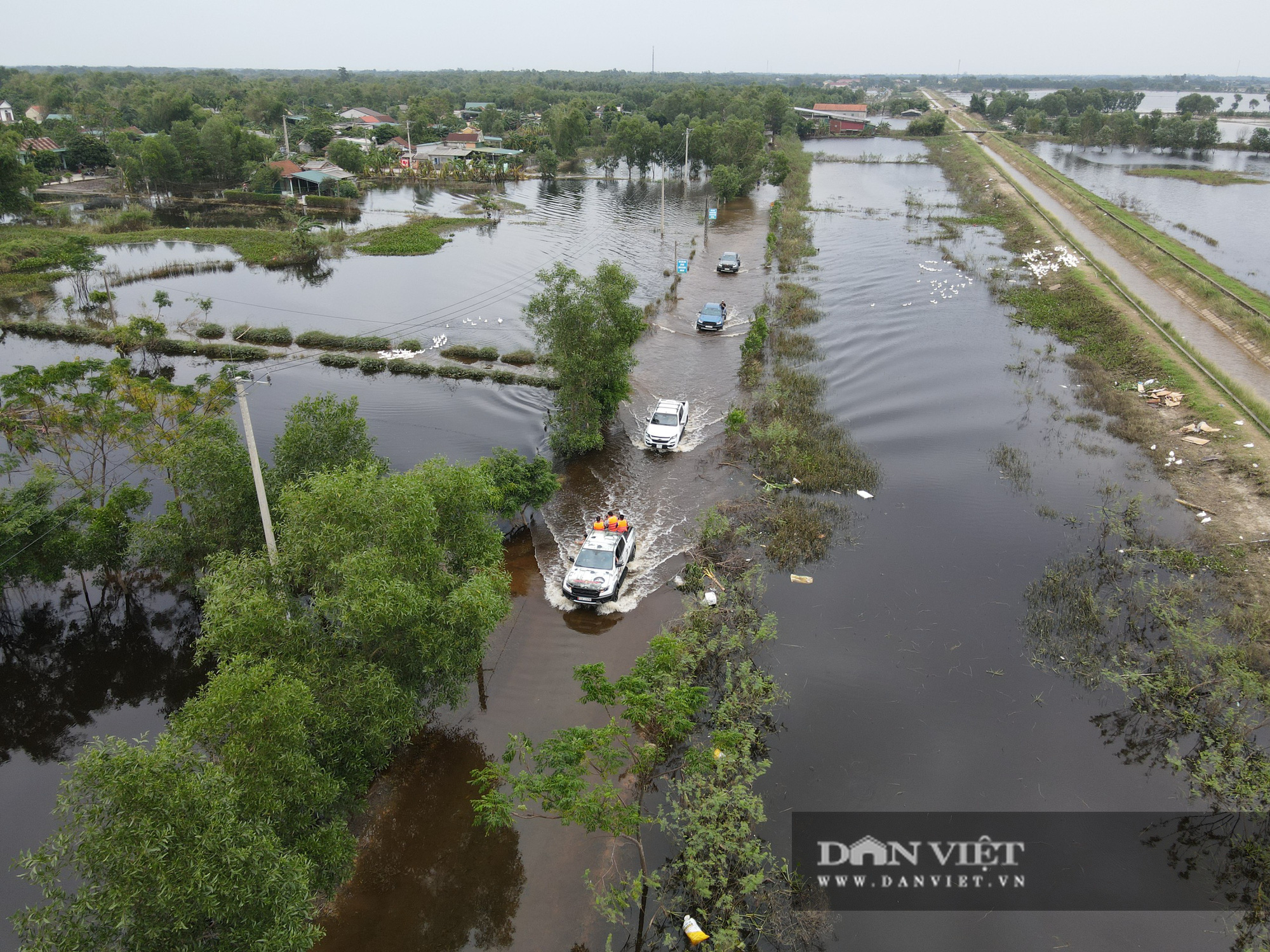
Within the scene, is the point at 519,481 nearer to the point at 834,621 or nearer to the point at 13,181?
the point at 834,621

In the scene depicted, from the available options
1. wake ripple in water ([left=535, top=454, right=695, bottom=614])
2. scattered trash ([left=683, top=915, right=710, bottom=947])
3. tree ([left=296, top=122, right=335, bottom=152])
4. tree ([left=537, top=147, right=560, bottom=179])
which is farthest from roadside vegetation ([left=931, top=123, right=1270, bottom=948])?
tree ([left=296, top=122, right=335, bottom=152])

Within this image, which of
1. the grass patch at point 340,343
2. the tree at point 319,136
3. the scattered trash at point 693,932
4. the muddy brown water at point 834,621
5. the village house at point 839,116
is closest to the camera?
the scattered trash at point 693,932

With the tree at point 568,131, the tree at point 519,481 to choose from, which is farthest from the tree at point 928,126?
the tree at point 519,481

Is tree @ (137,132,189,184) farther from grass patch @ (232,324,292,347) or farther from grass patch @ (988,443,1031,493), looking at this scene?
grass patch @ (988,443,1031,493)

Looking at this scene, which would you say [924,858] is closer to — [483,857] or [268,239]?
[483,857]

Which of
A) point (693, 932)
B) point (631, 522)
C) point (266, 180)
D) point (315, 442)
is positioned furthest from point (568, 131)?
point (693, 932)

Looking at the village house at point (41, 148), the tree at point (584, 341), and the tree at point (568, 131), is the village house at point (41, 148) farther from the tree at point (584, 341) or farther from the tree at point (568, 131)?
the tree at point (584, 341)
